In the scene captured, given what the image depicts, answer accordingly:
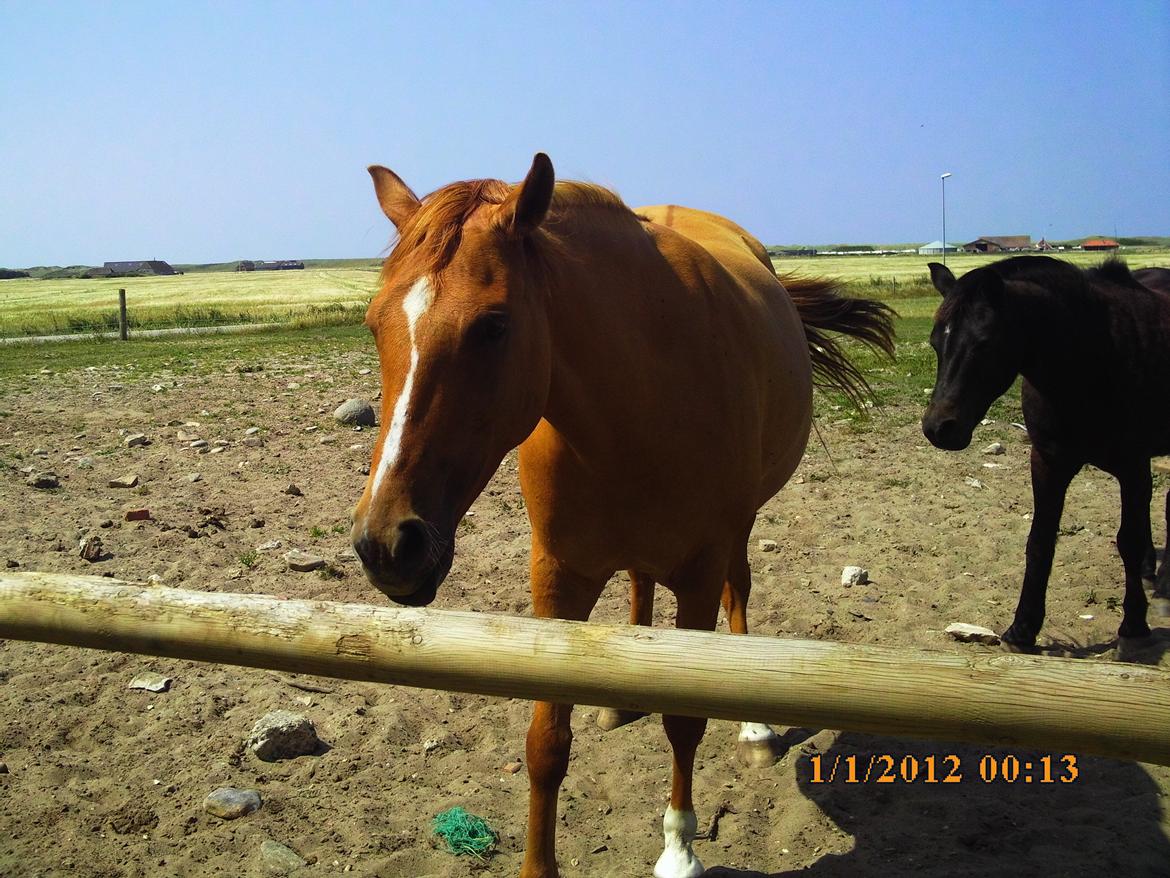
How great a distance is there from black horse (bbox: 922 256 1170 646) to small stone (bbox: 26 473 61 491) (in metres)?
6.44

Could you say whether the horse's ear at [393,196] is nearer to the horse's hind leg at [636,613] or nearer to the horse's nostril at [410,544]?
the horse's nostril at [410,544]

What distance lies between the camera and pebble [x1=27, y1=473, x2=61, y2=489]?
6891mm

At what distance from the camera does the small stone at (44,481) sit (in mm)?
6887

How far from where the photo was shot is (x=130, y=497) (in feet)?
22.5

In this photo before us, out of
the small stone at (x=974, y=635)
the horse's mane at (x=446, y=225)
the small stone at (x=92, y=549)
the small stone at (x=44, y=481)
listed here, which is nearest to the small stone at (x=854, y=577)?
the small stone at (x=974, y=635)

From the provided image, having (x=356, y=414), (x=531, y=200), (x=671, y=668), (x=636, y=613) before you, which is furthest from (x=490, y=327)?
(x=356, y=414)

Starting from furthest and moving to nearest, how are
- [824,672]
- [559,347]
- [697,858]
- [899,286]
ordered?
[899,286]
[697,858]
[559,347]
[824,672]

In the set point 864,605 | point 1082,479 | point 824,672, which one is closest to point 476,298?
point 824,672

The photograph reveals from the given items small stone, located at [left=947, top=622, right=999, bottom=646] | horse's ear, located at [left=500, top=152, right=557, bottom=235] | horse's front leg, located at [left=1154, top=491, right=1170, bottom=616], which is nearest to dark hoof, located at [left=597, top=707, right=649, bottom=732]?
small stone, located at [left=947, top=622, right=999, bottom=646]

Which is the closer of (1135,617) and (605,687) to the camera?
(605,687)

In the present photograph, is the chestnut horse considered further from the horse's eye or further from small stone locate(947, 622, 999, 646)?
small stone locate(947, 622, 999, 646)

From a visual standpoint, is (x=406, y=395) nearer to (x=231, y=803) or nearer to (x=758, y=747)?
(x=231, y=803)

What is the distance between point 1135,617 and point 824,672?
4107 mm

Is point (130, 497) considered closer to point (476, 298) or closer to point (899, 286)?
point (476, 298)
